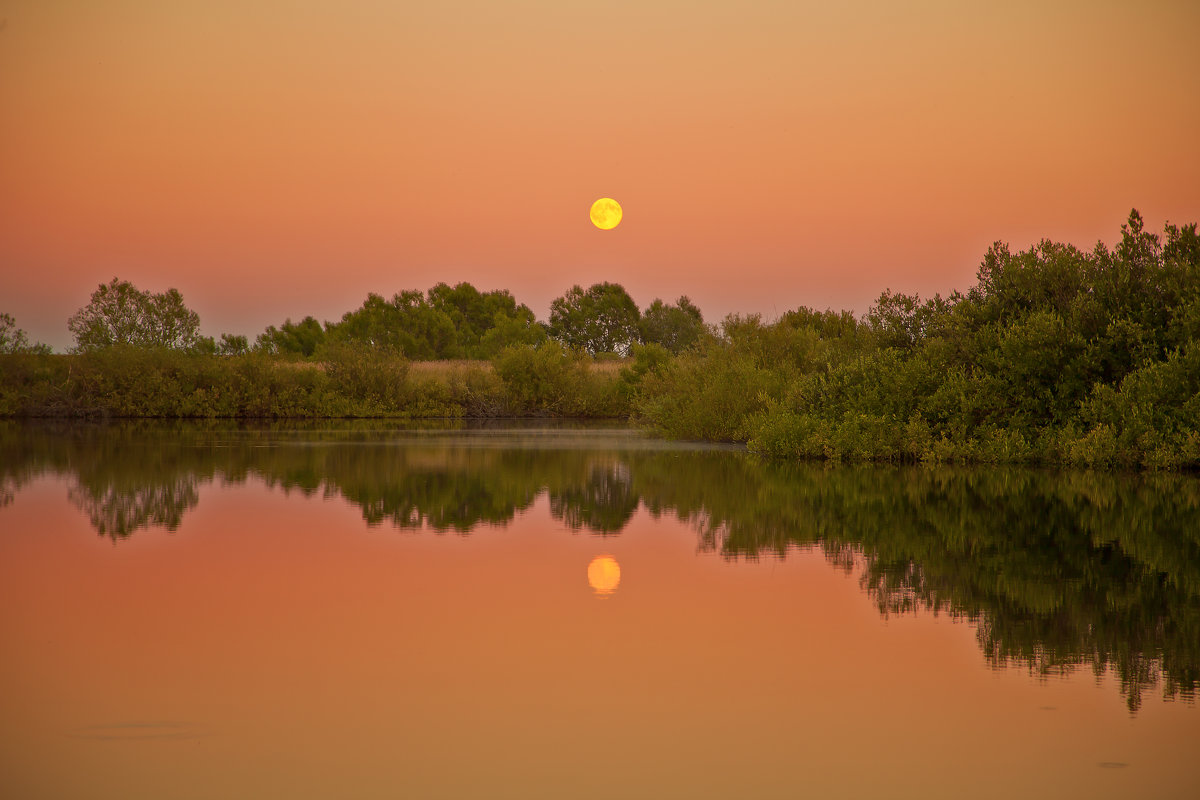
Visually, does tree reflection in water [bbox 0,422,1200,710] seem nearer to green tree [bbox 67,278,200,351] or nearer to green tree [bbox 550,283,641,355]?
green tree [bbox 67,278,200,351]

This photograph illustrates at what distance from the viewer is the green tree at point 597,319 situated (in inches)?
4493

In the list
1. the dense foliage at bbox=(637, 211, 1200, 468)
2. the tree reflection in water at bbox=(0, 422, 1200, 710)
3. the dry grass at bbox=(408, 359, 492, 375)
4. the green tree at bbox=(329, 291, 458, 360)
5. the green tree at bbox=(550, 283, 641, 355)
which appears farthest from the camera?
the green tree at bbox=(550, 283, 641, 355)

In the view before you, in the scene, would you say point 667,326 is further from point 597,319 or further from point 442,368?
point 442,368

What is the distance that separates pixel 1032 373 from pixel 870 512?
459 inches

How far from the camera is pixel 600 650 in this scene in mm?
8258

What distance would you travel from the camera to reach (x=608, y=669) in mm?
7734

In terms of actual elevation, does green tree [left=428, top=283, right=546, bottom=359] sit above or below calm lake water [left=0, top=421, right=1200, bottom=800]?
above

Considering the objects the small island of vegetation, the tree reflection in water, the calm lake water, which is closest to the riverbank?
the small island of vegetation

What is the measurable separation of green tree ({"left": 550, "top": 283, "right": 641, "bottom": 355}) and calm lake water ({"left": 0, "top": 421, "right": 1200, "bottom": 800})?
96.4 m

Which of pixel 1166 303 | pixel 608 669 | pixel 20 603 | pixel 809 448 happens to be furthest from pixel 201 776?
pixel 1166 303

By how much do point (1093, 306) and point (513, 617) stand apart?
20.6 metres

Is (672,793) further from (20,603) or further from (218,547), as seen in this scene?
(218,547)

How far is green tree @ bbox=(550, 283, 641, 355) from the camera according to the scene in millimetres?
114125

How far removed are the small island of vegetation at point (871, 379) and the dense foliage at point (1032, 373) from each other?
0.04m
